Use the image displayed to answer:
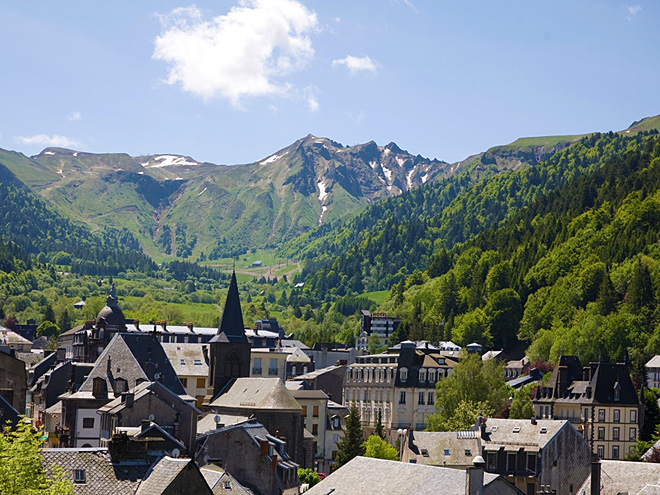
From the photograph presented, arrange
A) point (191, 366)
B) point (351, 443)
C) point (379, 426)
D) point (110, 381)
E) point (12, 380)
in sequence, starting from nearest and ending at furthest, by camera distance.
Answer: point (12, 380)
point (110, 381)
point (351, 443)
point (379, 426)
point (191, 366)

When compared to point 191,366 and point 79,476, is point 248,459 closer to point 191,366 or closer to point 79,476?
point 79,476

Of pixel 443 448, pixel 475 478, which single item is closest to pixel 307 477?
pixel 443 448

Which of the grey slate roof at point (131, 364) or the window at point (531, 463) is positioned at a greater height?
the grey slate roof at point (131, 364)

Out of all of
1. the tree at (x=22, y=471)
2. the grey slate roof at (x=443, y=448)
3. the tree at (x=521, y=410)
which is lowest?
the tree at (x=521, y=410)

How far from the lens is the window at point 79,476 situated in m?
49.8

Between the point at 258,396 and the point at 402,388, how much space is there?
36140 mm

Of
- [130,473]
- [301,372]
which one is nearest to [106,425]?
[130,473]

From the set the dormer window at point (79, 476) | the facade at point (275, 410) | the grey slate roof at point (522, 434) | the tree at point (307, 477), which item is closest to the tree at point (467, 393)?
the grey slate roof at point (522, 434)

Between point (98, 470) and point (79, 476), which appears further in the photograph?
point (98, 470)

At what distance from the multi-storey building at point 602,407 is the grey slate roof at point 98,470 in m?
74.2

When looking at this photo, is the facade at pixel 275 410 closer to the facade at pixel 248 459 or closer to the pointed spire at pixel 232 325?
the pointed spire at pixel 232 325

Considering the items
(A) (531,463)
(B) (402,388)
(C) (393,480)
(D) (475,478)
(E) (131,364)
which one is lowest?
(B) (402,388)

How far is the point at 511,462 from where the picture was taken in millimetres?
90375

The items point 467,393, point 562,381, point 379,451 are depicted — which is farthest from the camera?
point 562,381
